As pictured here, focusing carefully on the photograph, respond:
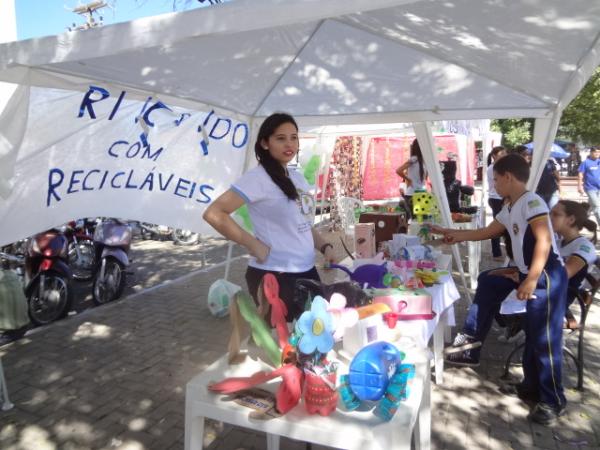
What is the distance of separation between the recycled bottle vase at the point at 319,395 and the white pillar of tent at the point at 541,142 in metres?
2.74

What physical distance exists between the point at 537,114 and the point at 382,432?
2987 millimetres

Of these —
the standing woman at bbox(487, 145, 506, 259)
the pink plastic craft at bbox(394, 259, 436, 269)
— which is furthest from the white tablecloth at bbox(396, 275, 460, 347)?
the standing woman at bbox(487, 145, 506, 259)

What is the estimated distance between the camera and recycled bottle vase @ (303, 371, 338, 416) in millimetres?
1283

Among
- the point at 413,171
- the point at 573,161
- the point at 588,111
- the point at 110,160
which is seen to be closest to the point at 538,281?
the point at 110,160

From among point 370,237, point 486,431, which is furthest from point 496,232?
point 486,431

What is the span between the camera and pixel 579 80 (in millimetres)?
2684

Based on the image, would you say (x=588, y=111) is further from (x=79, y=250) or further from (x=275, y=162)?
(x=275, y=162)

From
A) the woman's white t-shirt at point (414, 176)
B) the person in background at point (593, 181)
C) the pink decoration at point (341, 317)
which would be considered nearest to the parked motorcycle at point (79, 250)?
Result: the woman's white t-shirt at point (414, 176)

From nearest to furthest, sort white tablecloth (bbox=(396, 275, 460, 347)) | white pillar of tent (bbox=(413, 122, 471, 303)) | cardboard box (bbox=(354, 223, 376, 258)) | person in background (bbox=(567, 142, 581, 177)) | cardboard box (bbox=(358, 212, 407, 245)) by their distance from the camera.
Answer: white tablecloth (bbox=(396, 275, 460, 347)) → cardboard box (bbox=(354, 223, 376, 258)) → cardboard box (bbox=(358, 212, 407, 245)) → white pillar of tent (bbox=(413, 122, 471, 303)) → person in background (bbox=(567, 142, 581, 177))

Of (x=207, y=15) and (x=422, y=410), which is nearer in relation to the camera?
(x=207, y=15)

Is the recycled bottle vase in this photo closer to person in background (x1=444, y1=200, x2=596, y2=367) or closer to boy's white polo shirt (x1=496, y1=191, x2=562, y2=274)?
boy's white polo shirt (x1=496, y1=191, x2=562, y2=274)

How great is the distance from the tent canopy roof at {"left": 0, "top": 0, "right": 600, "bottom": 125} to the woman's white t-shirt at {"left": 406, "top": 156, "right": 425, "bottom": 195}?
6.98ft

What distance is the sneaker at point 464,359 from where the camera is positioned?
3254 millimetres

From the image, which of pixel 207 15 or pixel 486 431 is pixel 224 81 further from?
pixel 486 431
